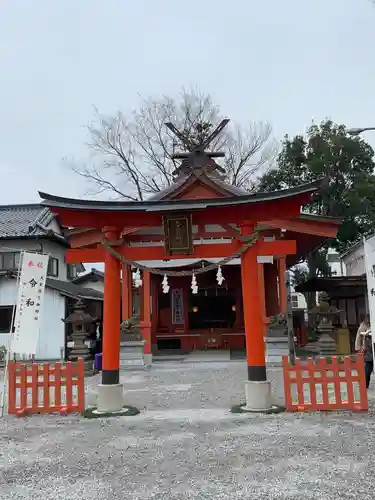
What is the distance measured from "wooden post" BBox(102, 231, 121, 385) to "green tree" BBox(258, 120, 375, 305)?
18504 millimetres

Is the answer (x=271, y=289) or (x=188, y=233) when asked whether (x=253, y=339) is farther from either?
(x=271, y=289)

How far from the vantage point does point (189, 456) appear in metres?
6.53

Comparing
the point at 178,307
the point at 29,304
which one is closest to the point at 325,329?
the point at 178,307

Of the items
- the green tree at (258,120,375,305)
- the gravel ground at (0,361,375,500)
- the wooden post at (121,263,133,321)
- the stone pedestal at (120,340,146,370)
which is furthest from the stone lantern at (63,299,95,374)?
the green tree at (258,120,375,305)

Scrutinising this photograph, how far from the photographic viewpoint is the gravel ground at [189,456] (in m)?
5.35

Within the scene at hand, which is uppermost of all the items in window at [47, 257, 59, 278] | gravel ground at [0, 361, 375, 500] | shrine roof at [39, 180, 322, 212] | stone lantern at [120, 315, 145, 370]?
window at [47, 257, 59, 278]

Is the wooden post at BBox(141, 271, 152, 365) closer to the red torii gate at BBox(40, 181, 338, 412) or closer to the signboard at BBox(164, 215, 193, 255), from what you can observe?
the red torii gate at BBox(40, 181, 338, 412)

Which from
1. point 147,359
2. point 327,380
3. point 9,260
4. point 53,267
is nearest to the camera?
point 327,380

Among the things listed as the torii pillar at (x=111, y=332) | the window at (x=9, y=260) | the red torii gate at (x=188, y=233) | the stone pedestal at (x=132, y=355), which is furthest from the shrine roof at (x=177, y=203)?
the window at (x=9, y=260)

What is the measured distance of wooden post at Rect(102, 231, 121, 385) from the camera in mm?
9812

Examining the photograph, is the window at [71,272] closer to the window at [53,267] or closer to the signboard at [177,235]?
the window at [53,267]

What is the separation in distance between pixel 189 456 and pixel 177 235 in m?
4.49

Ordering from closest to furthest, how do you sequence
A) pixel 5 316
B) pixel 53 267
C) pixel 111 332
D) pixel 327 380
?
pixel 327 380 < pixel 111 332 < pixel 5 316 < pixel 53 267

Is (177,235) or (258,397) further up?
(177,235)
